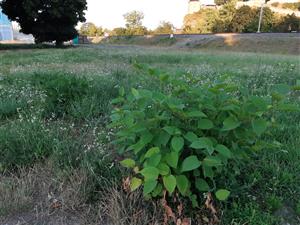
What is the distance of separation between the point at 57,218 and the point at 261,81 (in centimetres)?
441

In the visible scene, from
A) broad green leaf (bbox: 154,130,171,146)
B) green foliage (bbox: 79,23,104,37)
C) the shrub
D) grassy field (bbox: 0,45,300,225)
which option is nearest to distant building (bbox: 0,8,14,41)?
green foliage (bbox: 79,23,104,37)

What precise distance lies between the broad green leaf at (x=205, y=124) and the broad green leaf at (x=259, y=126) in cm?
22

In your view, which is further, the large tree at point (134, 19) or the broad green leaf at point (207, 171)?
the large tree at point (134, 19)

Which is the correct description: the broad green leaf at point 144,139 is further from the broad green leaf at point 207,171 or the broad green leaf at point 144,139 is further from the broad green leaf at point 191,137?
the broad green leaf at point 207,171

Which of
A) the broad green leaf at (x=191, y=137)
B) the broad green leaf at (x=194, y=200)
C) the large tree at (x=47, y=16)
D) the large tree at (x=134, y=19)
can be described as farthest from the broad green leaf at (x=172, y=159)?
the large tree at (x=134, y=19)

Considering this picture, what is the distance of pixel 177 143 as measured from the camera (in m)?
1.41

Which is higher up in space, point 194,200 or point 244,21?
point 244,21

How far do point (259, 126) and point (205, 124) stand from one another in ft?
0.91

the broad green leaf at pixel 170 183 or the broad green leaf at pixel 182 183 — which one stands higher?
the broad green leaf at pixel 170 183

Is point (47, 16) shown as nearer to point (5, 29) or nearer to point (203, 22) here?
point (5, 29)

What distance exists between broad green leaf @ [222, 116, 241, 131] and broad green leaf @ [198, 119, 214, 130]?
80mm

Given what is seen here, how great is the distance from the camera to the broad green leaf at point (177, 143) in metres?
1.38

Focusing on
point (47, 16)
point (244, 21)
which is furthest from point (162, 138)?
point (244, 21)

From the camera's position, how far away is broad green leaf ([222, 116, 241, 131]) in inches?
55.4
